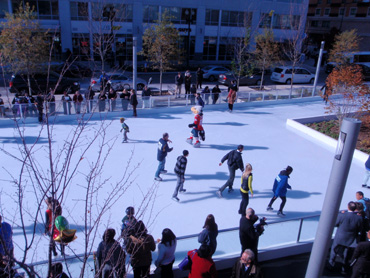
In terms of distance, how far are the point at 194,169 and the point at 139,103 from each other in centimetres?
608

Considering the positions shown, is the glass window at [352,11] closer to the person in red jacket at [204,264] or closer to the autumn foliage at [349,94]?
the autumn foliage at [349,94]

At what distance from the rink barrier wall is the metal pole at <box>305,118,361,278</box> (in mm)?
8279

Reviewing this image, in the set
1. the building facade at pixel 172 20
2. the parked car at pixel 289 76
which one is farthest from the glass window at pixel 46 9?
the parked car at pixel 289 76

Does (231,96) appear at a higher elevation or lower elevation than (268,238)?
higher

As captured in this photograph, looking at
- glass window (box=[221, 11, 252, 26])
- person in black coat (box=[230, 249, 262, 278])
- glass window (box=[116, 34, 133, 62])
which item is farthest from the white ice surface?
glass window (box=[221, 11, 252, 26])

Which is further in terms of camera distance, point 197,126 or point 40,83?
point 40,83

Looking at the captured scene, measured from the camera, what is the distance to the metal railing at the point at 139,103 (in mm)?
12531

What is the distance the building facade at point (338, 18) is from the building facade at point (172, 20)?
11.7 metres

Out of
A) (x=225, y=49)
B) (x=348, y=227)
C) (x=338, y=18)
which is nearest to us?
(x=348, y=227)

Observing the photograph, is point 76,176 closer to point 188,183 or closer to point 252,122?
point 188,183

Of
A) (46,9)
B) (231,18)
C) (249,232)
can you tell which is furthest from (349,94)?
(46,9)

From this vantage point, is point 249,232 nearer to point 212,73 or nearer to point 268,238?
point 268,238

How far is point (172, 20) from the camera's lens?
32219mm

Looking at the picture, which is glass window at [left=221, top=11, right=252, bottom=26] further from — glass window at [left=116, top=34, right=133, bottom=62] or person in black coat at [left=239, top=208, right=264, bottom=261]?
person in black coat at [left=239, top=208, right=264, bottom=261]
